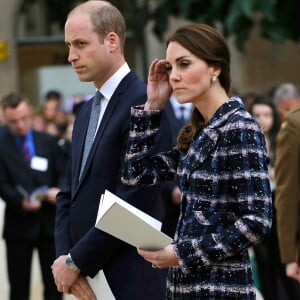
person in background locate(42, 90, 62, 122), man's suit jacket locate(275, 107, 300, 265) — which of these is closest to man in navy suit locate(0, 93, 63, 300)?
man's suit jacket locate(275, 107, 300, 265)

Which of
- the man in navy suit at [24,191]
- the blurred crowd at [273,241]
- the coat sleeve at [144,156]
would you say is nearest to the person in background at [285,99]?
the blurred crowd at [273,241]

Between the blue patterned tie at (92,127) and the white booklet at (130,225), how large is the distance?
79 centimetres

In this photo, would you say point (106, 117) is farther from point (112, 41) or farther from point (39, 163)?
point (39, 163)

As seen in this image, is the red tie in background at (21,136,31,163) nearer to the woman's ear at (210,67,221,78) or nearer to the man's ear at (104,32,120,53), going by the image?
the man's ear at (104,32,120,53)


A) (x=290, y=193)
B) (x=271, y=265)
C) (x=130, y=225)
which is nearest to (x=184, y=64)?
(x=130, y=225)

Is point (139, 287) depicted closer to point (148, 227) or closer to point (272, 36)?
point (148, 227)

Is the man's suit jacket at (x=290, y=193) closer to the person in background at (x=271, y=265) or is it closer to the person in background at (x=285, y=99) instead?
the person in background at (x=271, y=265)

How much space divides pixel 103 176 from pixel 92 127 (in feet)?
0.91

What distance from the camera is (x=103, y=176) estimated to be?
4.19 meters

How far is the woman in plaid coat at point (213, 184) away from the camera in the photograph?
3.36 m

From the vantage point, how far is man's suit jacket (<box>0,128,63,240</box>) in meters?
7.70

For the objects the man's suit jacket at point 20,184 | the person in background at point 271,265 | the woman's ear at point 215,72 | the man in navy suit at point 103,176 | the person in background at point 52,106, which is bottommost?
the person in background at point 52,106

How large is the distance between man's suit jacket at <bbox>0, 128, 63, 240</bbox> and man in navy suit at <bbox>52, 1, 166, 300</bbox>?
133 inches

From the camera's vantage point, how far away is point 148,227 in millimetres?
3404
